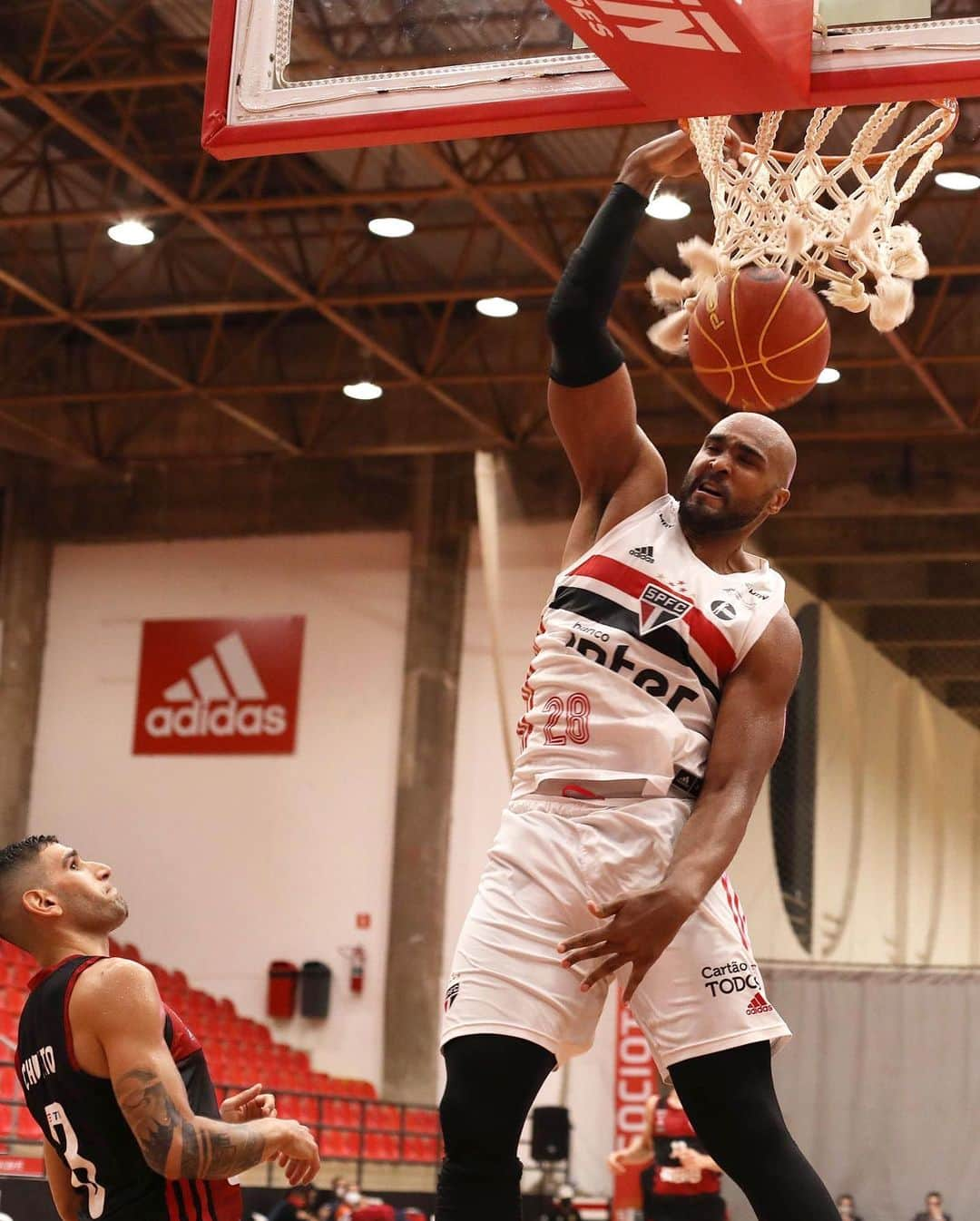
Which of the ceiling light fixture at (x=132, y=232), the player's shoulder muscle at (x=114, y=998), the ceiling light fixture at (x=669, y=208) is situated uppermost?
the ceiling light fixture at (x=132, y=232)

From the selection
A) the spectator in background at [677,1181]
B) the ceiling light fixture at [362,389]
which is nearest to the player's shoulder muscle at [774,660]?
the spectator in background at [677,1181]

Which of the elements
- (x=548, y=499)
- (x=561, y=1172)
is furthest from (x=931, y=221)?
(x=561, y=1172)

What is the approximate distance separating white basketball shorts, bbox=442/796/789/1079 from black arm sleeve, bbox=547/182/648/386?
2.61 ft

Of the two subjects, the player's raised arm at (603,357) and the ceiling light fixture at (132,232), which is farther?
the ceiling light fixture at (132,232)

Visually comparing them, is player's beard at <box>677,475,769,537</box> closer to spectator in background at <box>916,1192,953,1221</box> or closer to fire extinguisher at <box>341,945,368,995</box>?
spectator in background at <box>916,1192,953,1221</box>

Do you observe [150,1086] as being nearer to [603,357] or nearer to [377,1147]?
[603,357]

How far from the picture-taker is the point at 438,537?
19281mm

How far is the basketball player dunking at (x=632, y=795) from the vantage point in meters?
2.87

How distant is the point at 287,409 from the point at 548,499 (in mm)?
3099

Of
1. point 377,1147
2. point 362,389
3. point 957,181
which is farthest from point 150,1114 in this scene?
point 362,389

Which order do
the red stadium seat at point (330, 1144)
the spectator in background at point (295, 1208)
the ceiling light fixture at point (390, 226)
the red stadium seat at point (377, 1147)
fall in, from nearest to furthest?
the spectator in background at point (295, 1208) → the ceiling light fixture at point (390, 226) → the red stadium seat at point (330, 1144) → the red stadium seat at point (377, 1147)

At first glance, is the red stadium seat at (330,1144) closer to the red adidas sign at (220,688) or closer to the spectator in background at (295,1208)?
the spectator in background at (295,1208)

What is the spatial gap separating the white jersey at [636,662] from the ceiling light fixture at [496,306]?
534 inches

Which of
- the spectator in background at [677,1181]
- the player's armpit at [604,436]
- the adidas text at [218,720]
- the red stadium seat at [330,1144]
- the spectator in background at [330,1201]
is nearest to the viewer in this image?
the player's armpit at [604,436]
